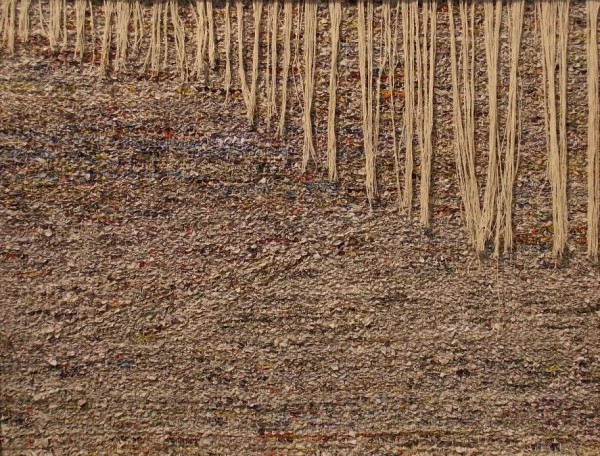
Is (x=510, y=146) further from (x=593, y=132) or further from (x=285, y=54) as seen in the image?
(x=285, y=54)

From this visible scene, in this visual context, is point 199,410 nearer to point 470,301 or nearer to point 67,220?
point 67,220

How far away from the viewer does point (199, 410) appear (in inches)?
53.4

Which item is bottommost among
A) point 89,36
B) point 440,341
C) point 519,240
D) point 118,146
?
point 440,341

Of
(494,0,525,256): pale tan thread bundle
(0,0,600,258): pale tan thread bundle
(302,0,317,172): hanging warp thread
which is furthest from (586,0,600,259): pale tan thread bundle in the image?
(302,0,317,172): hanging warp thread

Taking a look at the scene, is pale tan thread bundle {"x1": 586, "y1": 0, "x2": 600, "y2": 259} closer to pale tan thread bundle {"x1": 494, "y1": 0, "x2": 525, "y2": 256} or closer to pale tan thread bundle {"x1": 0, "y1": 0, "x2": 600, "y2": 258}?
pale tan thread bundle {"x1": 0, "y1": 0, "x2": 600, "y2": 258}

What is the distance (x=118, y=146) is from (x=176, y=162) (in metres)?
0.16

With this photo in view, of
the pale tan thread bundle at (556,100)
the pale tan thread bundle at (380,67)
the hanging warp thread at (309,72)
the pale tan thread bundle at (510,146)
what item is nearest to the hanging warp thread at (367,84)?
the pale tan thread bundle at (380,67)

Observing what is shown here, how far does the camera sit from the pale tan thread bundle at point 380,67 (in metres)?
1.36

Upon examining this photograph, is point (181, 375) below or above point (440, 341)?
below

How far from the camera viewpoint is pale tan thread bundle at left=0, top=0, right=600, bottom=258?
1.36 metres

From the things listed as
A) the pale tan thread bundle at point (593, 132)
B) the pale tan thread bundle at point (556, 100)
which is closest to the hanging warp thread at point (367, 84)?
the pale tan thread bundle at point (556, 100)

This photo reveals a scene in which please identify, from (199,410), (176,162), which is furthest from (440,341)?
(176,162)

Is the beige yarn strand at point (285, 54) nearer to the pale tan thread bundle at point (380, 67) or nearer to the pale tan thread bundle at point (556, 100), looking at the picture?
the pale tan thread bundle at point (380, 67)

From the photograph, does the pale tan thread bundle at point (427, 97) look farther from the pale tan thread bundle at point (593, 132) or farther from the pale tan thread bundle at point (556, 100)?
the pale tan thread bundle at point (593, 132)
